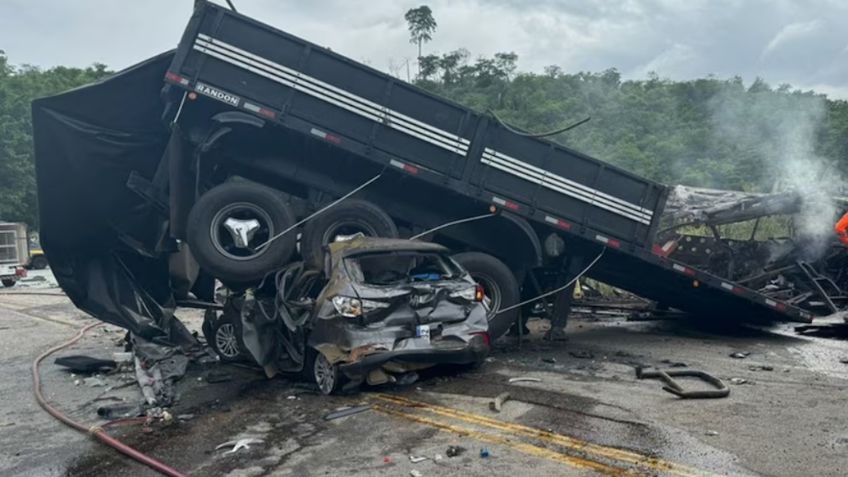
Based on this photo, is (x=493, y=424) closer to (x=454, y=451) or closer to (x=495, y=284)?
(x=454, y=451)

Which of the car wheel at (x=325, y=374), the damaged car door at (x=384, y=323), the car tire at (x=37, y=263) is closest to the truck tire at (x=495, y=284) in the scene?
the damaged car door at (x=384, y=323)

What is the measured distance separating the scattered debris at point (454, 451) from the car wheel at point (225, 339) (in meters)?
4.09

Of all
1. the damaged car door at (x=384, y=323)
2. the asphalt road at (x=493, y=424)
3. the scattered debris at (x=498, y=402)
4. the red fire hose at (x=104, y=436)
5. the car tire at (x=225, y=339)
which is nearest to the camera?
the asphalt road at (x=493, y=424)

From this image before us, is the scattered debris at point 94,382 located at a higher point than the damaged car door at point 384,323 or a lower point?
lower

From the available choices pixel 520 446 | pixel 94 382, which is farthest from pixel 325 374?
pixel 94 382

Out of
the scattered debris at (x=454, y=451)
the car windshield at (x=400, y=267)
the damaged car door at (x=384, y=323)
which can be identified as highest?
the car windshield at (x=400, y=267)

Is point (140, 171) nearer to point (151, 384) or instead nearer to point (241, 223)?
point (241, 223)

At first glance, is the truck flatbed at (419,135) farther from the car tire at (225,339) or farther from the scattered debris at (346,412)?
the scattered debris at (346,412)

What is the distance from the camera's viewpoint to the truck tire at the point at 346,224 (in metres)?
7.92

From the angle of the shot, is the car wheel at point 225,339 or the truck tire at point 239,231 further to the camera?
the car wheel at point 225,339

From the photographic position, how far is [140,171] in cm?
858

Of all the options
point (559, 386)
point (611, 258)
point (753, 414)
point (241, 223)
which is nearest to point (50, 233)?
point (241, 223)

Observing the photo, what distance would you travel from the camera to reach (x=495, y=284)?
27.2 ft

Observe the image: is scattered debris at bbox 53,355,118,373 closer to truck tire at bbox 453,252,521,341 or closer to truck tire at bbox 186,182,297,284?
truck tire at bbox 186,182,297,284
